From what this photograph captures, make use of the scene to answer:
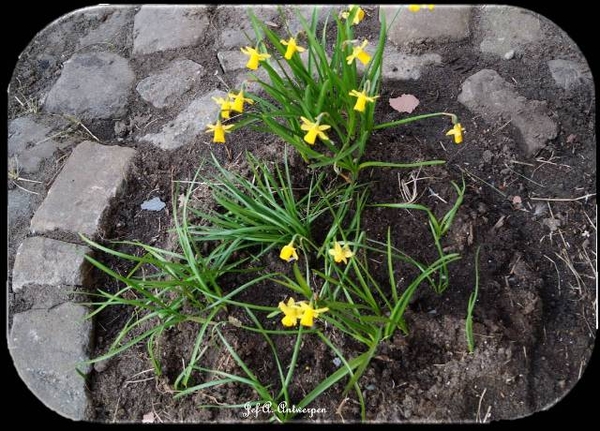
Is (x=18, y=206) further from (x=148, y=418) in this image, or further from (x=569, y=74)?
(x=569, y=74)

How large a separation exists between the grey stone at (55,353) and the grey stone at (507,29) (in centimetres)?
203

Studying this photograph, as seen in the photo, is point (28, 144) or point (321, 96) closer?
point (321, 96)

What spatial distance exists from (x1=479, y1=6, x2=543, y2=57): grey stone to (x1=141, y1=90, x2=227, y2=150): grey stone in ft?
3.91

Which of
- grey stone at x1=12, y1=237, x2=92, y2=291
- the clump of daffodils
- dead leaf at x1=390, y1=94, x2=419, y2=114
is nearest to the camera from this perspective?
the clump of daffodils

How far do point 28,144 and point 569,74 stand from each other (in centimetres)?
231

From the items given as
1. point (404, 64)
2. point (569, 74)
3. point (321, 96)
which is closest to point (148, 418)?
point (321, 96)

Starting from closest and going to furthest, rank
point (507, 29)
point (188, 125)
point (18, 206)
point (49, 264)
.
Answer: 1. point (49, 264)
2. point (18, 206)
3. point (188, 125)
4. point (507, 29)

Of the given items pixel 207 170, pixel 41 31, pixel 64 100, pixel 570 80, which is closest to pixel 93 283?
pixel 207 170

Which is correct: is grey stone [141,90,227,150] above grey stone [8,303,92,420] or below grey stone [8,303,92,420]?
above

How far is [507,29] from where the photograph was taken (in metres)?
2.96

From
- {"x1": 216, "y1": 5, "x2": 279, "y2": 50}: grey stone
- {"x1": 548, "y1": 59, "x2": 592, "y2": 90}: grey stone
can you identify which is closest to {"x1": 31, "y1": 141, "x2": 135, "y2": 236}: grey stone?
{"x1": 216, "y1": 5, "x2": 279, "y2": 50}: grey stone

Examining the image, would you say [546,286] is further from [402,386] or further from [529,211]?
[402,386]

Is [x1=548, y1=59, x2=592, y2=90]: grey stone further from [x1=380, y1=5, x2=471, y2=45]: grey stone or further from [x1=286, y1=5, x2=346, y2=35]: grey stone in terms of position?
[x1=286, y1=5, x2=346, y2=35]: grey stone

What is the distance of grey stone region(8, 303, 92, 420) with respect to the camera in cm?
225
